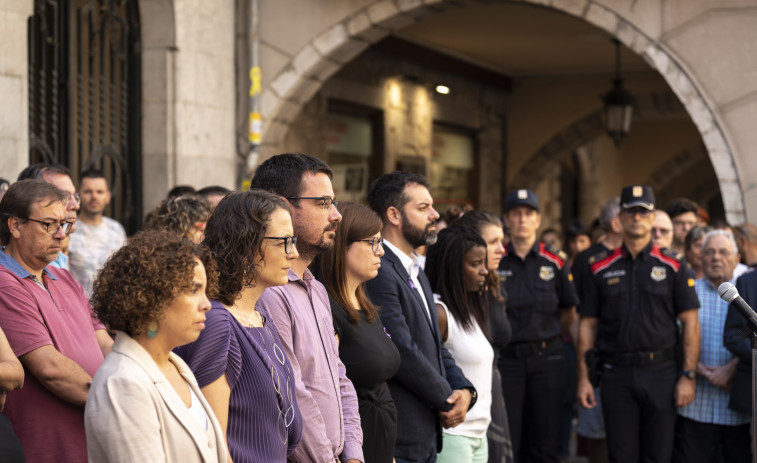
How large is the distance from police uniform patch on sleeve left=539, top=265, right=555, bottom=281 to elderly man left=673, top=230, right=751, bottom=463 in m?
0.89

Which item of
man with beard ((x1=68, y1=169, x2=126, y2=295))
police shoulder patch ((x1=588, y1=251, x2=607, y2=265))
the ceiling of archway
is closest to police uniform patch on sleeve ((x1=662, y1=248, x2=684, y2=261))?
police shoulder patch ((x1=588, y1=251, x2=607, y2=265))

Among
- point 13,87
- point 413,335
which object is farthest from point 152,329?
point 13,87

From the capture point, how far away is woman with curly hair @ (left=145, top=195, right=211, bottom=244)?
166 inches

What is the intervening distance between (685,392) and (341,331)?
2825mm

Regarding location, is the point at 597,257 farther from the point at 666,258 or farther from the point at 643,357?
the point at 643,357

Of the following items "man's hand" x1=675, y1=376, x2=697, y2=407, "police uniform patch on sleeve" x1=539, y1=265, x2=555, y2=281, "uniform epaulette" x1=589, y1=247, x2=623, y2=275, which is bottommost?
"man's hand" x1=675, y1=376, x2=697, y2=407

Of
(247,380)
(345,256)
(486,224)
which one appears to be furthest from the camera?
(486,224)

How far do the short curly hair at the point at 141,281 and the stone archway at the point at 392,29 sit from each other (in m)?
6.09

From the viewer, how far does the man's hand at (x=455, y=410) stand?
13.0ft

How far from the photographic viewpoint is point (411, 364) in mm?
3816

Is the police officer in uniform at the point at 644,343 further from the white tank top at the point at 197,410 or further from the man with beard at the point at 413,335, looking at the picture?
the white tank top at the point at 197,410

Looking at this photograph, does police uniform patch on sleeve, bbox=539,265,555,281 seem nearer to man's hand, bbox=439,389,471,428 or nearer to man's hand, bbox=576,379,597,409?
man's hand, bbox=576,379,597,409

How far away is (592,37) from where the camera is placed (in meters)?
11.9

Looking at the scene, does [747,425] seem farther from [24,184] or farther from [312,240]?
[24,184]
